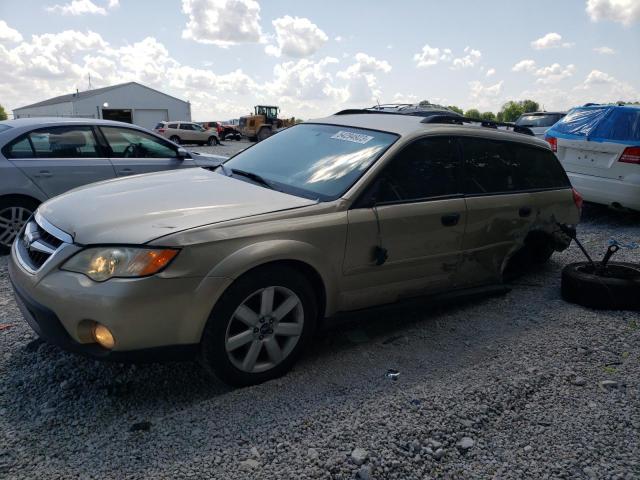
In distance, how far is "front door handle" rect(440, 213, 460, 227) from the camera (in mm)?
3713

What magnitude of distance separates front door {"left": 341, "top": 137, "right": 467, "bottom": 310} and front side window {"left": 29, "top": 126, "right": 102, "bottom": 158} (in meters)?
3.99

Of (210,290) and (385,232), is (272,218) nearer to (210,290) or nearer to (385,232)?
(210,290)

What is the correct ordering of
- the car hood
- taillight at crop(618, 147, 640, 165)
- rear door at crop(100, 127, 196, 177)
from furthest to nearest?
taillight at crop(618, 147, 640, 165), rear door at crop(100, 127, 196, 177), the car hood

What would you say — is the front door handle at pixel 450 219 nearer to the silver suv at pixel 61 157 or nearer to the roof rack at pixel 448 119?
the roof rack at pixel 448 119

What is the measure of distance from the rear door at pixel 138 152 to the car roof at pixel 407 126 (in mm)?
2710

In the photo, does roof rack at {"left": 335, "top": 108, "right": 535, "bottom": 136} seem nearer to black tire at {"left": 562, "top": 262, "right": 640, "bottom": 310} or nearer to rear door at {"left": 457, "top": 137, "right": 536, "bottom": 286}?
rear door at {"left": 457, "top": 137, "right": 536, "bottom": 286}

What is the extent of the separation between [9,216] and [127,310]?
3.79m

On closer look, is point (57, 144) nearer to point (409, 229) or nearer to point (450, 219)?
point (409, 229)

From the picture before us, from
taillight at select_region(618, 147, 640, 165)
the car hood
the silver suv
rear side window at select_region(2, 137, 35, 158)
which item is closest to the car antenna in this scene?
the car hood

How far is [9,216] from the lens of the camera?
214 inches

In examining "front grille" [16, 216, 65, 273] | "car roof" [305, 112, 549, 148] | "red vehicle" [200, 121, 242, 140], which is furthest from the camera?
"red vehicle" [200, 121, 242, 140]

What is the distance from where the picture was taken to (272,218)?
116 inches

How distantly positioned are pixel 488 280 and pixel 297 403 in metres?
2.13

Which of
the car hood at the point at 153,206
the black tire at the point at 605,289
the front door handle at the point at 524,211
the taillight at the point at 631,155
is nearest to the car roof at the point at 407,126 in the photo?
the front door handle at the point at 524,211
